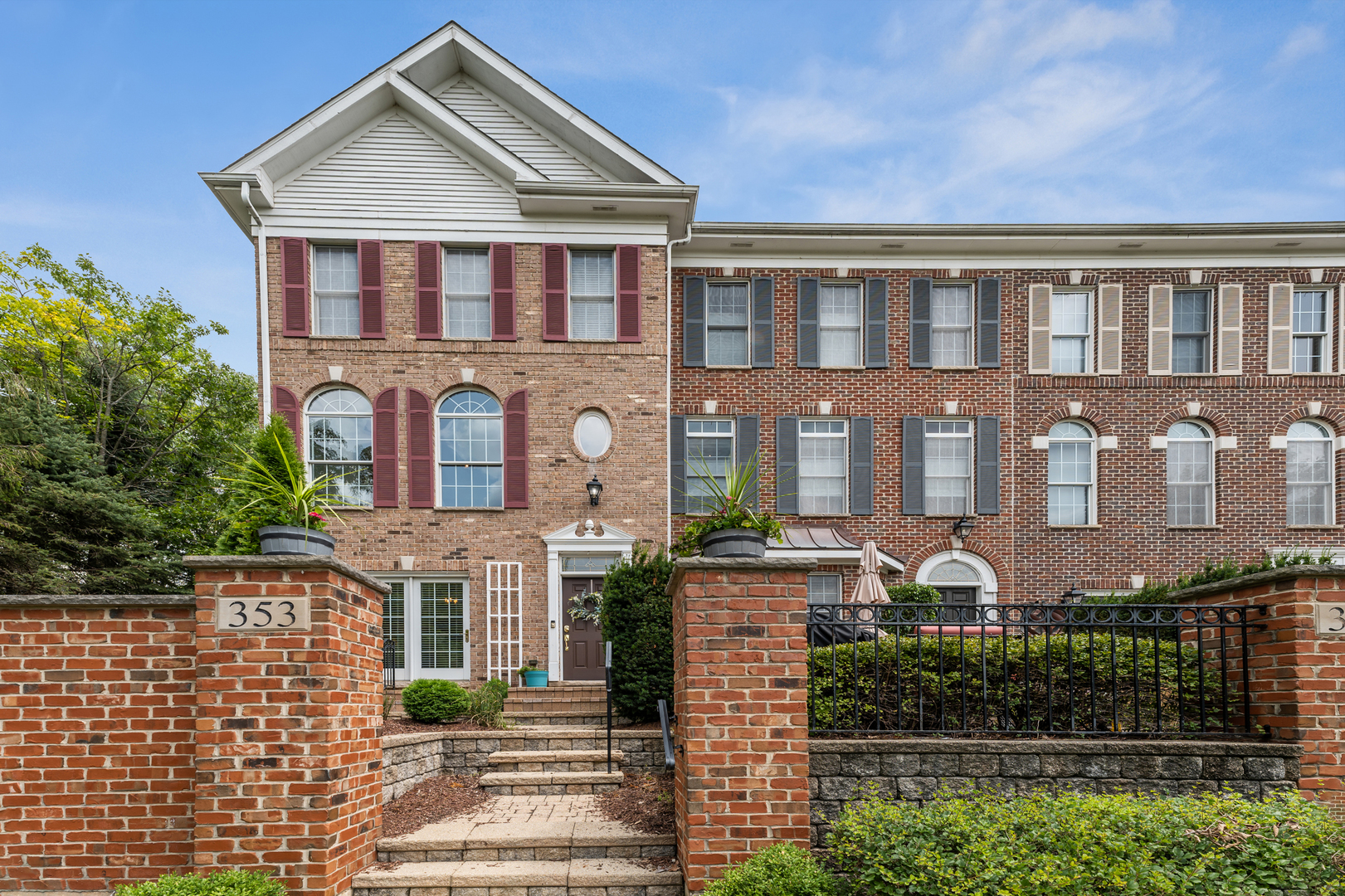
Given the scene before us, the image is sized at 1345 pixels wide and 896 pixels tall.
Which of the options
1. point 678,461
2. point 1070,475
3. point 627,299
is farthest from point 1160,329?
point 627,299

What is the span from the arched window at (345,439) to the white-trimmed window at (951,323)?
34.9ft

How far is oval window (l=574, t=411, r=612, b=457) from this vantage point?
472 inches

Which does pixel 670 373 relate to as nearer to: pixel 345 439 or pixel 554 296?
pixel 554 296

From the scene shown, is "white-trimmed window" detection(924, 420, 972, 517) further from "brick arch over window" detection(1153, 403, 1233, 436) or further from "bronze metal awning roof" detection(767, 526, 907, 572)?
"brick arch over window" detection(1153, 403, 1233, 436)

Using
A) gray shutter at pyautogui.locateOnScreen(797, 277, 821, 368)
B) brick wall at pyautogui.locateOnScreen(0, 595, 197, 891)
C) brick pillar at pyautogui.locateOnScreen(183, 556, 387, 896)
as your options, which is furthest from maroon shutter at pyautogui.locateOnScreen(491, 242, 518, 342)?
brick pillar at pyautogui.locateOnScreen(183, 556, 387, 896)

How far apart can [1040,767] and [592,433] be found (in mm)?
8815

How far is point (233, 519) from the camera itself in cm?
446

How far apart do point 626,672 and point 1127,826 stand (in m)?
5.44

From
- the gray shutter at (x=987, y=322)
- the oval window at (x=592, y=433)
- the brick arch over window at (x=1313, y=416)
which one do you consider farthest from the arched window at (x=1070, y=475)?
the oval window at (x=592, y=433)

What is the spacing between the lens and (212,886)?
3.65 metres

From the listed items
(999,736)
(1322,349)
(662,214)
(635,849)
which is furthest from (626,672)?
(1322,349)

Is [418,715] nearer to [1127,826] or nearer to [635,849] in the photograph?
[635,849]

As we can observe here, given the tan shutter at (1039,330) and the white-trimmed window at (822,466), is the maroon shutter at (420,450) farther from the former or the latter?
the tan shutter at (1039,330)

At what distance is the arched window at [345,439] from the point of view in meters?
11.8
